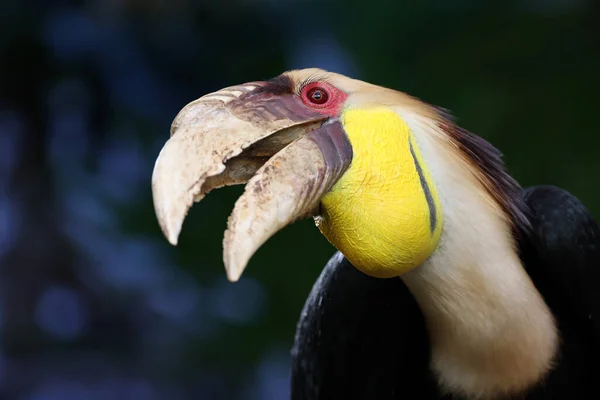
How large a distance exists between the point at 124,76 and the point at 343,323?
2154 millimetres

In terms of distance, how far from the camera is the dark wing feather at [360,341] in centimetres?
176

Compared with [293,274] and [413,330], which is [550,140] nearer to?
[293,274]

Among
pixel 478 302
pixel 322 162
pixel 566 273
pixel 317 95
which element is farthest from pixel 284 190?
pixel 566 273

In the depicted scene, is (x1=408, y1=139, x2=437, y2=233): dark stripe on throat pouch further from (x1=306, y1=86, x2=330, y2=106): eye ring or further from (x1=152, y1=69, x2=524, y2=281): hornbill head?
(x1=306, y1=86, x2=330, y2=106): eye ring

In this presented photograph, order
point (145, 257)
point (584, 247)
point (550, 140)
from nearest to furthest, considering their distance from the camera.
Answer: point (584, 247) < point (550, 140) < point (145, 257)

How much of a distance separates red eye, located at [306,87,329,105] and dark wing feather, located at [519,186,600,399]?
0.48 m

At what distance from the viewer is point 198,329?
11.9ft

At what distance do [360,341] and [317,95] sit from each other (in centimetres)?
73

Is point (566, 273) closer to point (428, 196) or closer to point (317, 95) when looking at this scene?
point (428, 196)

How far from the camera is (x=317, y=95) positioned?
1.30 metres

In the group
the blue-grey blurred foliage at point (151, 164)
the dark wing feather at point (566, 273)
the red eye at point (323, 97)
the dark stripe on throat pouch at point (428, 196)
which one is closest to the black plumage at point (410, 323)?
the dark wing feather at point (566, 273)

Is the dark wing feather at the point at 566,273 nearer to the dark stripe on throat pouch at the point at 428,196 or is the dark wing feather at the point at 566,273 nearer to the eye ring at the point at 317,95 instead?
the dark stripe on throat pouch at the point at 428,196

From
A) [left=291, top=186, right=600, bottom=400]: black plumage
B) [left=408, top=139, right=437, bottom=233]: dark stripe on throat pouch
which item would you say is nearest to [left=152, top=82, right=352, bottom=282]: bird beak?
[left=408, top=139, right=437, bottom=233]: dark stripe on throat pouch

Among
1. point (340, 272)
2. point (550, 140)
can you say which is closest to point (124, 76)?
point (550, 140)
